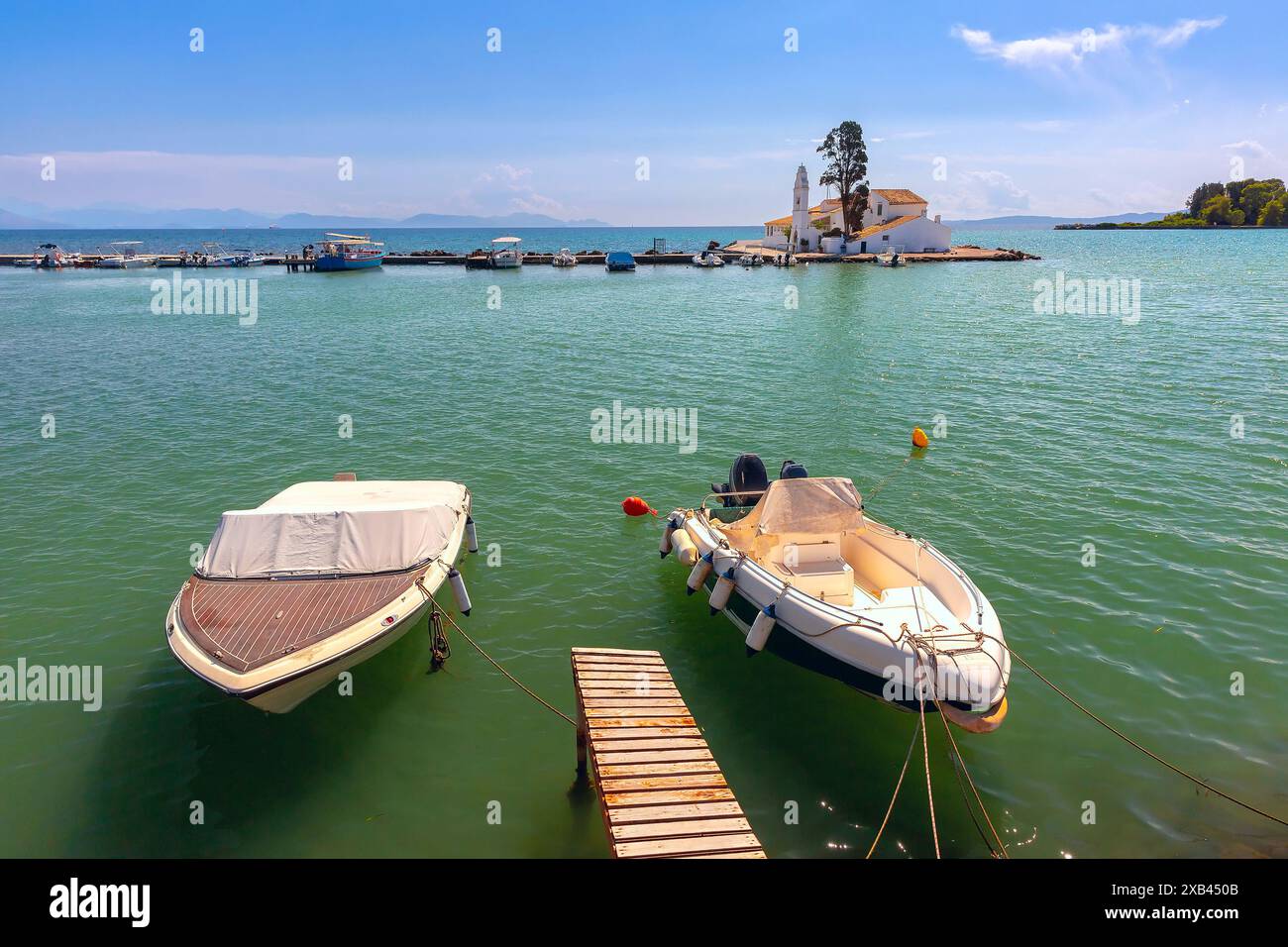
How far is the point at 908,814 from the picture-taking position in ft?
33.1

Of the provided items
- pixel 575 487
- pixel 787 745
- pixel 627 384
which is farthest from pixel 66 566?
pixel 627 384

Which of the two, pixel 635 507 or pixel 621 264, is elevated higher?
pixel 621 264

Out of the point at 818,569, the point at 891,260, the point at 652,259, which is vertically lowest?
the point at 818,569

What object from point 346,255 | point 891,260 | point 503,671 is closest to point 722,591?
point 503,671

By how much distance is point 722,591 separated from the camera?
538 inches

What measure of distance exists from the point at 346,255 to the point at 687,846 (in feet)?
337

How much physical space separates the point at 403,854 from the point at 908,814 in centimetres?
715

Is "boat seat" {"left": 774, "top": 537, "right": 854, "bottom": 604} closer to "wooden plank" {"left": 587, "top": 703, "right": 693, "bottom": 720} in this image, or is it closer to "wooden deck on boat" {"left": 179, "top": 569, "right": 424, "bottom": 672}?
"wooden plank" {"left": 587, "top": 703, "right": 693, "bottom": 720}

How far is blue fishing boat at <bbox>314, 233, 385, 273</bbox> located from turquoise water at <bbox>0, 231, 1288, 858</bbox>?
54.3 m

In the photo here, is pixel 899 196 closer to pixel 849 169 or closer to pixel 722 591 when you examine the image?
pixel 849 169

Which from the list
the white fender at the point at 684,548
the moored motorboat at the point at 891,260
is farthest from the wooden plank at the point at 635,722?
the moored motorboat at the point at 891,260

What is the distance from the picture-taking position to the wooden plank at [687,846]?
7859 millimetres

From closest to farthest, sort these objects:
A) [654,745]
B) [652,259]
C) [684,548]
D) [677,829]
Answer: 1. [677,829]
2. [654,745]
3. [684,548]
4. [652,259]
